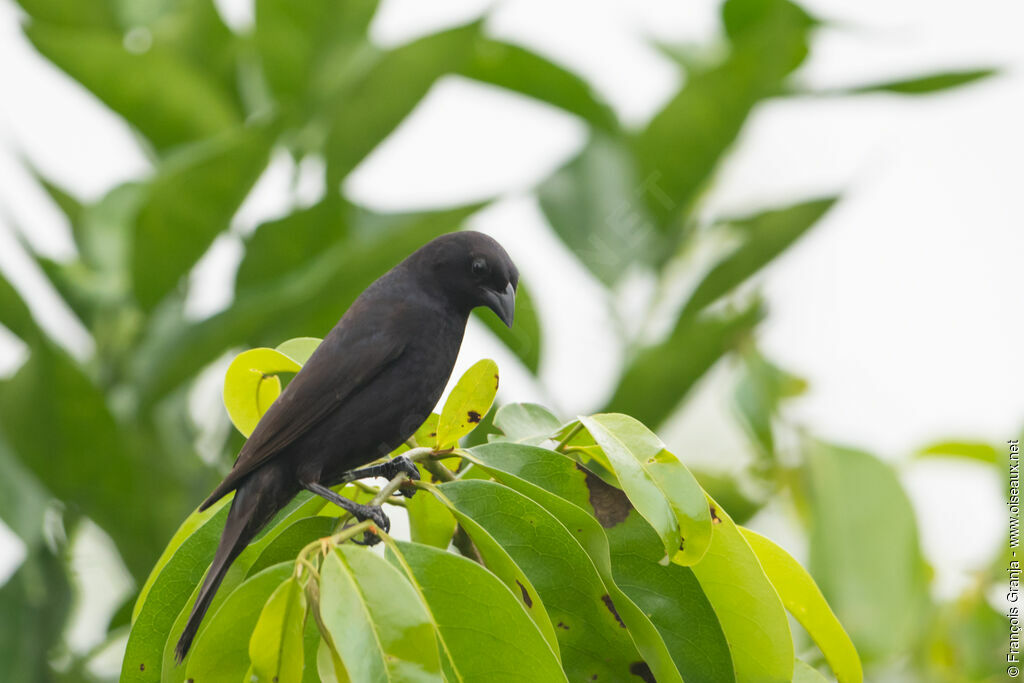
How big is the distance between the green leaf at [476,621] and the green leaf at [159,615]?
371 millimetres

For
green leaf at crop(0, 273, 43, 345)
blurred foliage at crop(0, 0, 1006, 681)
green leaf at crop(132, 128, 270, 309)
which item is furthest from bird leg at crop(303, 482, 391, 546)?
green leaf at crop(0, 273, 43, 345)

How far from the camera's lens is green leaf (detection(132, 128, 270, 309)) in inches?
121

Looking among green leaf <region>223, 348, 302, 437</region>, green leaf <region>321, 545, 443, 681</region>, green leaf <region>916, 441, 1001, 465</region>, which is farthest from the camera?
green leaf <region>916, 441, 1001, 465</region>

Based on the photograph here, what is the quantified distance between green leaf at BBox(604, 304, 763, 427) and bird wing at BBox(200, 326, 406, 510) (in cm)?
175

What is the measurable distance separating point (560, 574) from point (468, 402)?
255mm

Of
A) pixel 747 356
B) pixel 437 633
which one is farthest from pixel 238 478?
pixel 747 356

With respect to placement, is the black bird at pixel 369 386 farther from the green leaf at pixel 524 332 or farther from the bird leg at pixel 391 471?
the green leaf at pixel 524 332

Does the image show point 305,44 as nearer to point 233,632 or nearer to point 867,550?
point 867,550

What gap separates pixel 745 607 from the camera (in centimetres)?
131

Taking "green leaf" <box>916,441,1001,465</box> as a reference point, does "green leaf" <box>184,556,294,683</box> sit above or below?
above

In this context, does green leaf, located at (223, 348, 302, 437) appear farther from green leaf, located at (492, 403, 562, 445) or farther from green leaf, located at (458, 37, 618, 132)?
green leaf, located at (458, 37, 618, 132)

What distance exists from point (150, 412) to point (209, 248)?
55cm

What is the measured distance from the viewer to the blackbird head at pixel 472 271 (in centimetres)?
162

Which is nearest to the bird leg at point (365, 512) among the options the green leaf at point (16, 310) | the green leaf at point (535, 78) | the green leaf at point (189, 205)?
the green leaf at point (189, 205)
